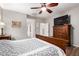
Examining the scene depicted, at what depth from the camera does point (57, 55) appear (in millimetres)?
1570

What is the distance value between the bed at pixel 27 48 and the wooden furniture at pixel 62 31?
6.9 inches

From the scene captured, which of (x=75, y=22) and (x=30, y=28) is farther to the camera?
(x=30, y=28)

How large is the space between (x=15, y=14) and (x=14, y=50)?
531mm

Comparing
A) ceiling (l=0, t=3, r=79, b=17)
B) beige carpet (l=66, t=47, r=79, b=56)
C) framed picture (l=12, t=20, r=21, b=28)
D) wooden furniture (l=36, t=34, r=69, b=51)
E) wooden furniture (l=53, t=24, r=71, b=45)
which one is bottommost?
beige carpet (l=66, t=47, r=79, b=56)

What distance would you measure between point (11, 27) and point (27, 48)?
40 cm

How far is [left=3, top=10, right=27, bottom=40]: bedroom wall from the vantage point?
5.25 feet

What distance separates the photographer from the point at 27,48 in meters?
1.58

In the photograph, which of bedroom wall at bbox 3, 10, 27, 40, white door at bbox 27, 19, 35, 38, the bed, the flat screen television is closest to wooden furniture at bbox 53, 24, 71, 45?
the flat screen television

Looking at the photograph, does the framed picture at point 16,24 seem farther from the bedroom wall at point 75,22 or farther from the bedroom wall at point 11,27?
the bedroom wall at point 75,22

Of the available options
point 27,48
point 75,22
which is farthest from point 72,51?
point 27,48

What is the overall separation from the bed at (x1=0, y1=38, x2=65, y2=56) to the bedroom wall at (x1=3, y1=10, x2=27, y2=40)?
0.09 meters

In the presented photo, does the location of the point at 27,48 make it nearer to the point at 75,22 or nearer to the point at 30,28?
the point at 30,28

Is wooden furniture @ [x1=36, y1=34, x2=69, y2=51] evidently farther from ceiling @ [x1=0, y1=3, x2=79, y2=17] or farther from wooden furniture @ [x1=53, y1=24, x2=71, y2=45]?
ceiling @ [x1=0, y1=3, x2=79, y2=17]

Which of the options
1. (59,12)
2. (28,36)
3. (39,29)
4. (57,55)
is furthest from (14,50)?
(59,12)
